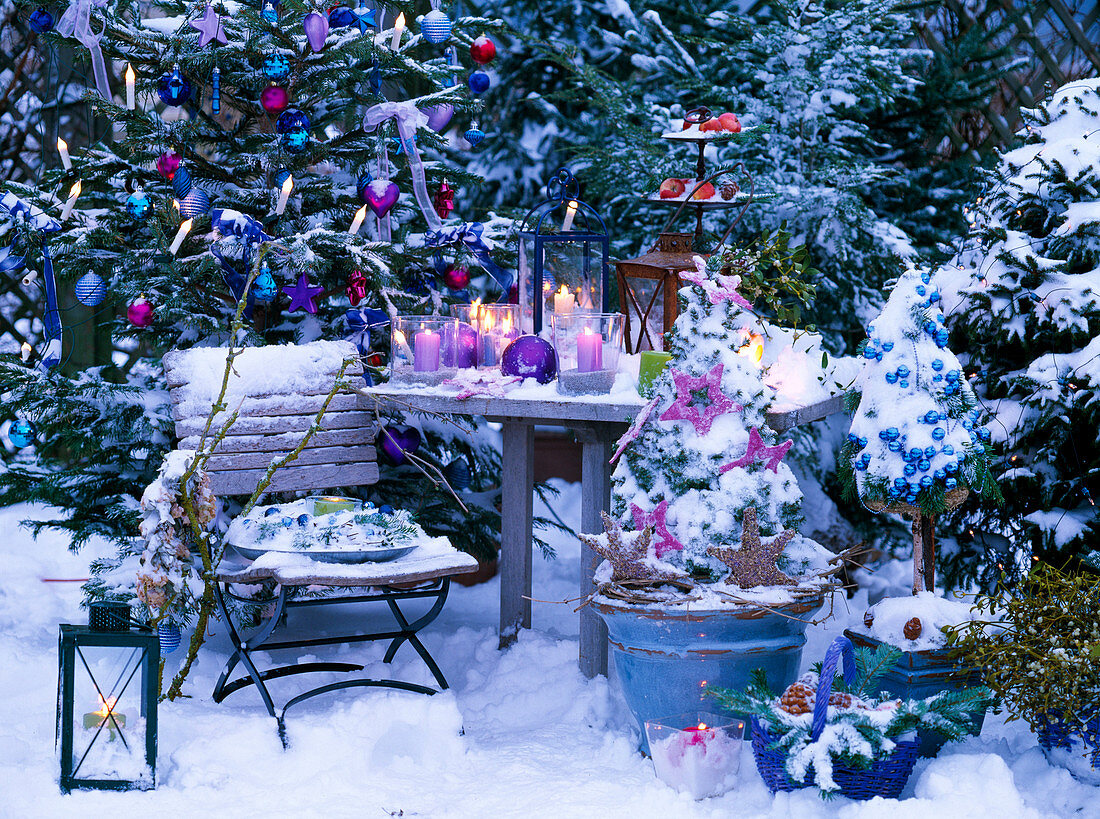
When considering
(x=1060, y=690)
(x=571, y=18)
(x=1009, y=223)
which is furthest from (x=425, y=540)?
(x=571, y=18)

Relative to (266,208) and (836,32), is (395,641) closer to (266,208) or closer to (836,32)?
(266,208)

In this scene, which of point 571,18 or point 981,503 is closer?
point 981,503

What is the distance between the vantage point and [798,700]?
8.63 ft

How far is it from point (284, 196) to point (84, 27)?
80cm

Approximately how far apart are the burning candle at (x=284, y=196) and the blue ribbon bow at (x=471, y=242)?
0.54 metres

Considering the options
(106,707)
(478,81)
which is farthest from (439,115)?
(106,707)

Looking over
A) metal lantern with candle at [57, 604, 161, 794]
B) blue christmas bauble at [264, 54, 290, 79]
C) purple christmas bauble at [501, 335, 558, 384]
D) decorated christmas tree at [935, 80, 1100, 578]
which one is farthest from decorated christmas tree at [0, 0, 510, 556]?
decorated christmas tree at [935, 80, 1100, 578]

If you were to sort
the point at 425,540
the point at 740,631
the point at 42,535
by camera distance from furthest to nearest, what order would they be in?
the point at 42,535, the point at 425,540, the point at 740,631

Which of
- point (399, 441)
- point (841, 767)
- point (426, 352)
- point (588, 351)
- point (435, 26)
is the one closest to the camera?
point (841, 767)

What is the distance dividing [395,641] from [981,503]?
201cm

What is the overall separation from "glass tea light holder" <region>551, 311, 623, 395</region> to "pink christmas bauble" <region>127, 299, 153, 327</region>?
54.1 inches

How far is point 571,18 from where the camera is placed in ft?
19.0

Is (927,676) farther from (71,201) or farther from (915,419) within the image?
(71,201)

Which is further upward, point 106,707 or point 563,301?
point 563,301
